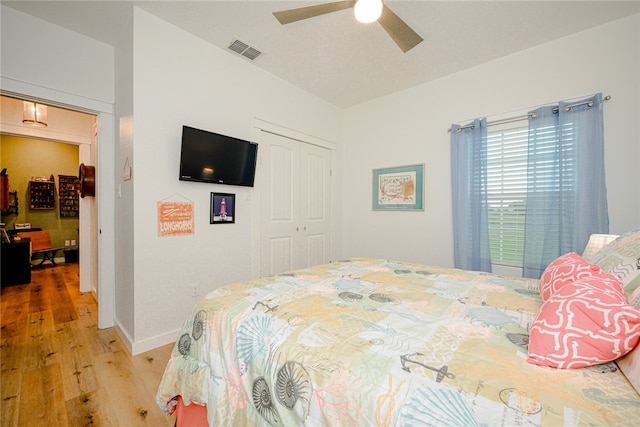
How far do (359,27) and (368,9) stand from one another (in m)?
0.86

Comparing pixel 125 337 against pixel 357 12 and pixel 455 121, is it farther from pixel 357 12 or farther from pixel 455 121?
pixel 455 121

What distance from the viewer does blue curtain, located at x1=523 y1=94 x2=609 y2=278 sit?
88.6 inches

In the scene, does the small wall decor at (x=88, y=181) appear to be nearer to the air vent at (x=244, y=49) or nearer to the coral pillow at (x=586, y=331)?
the air vent at (x=244, y=49)

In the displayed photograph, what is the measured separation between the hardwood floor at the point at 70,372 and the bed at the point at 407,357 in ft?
1.70

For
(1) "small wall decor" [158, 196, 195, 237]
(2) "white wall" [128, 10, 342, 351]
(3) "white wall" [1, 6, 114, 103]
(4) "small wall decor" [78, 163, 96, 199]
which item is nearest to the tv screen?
(2) "white wall" [128, 10, 342, 351]

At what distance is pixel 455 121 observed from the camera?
3043mm

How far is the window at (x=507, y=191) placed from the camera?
266 centimetres

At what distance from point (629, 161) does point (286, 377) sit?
306 centimetres

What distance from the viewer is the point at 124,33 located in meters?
2.31

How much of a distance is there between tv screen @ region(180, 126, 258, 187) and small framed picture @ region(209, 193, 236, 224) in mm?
145

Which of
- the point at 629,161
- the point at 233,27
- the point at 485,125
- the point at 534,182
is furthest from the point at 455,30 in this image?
the point at 233,27

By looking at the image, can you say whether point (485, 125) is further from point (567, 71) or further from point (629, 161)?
point (629, 161)

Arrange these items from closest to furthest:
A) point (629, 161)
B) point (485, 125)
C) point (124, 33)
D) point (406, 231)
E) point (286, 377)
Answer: point (286, 377), point (629, 161), point (124, 33), point (485, 125), point (406, 231)

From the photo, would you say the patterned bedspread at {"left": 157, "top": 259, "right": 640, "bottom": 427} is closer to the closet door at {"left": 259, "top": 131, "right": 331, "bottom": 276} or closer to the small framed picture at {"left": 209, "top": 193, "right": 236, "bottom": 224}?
the small framed picture at {"left": 209, "top": 193, "right": 236, "bottom": 224}
